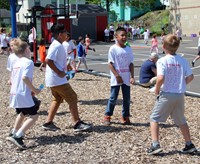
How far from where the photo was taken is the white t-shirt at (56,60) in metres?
5.73

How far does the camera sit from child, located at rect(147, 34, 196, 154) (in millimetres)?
4680

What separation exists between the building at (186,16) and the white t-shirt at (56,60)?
42194 mm

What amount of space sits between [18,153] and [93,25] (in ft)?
112

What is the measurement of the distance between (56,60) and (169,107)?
6.23ft

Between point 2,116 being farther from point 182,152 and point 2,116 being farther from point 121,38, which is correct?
point 182,152

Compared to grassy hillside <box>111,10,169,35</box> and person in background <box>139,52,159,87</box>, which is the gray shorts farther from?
grassy hillside <box>111,10,169,35</box>

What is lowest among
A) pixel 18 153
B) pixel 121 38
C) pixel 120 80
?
pixel 18 153

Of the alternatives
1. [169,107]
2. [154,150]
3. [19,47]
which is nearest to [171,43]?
[169,107]

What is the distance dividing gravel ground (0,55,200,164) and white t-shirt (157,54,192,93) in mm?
870

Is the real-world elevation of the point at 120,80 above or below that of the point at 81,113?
above

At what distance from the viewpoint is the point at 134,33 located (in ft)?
145

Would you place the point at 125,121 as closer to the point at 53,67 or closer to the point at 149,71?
the point at 53,67

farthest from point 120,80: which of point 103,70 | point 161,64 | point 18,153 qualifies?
point 103,70

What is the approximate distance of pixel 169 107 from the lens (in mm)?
4797
